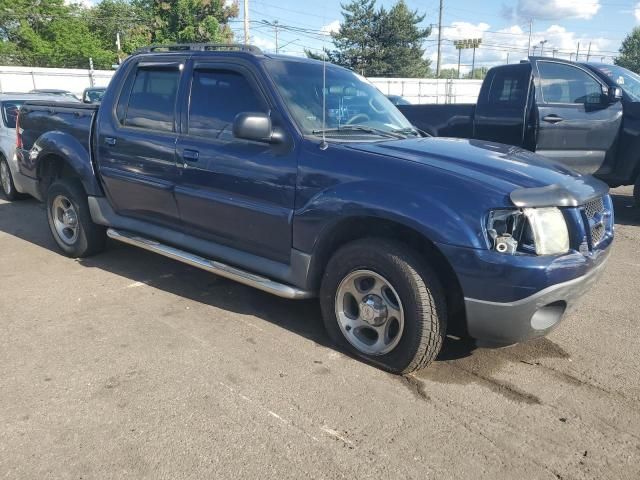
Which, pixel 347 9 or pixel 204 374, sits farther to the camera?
pixel 347 9

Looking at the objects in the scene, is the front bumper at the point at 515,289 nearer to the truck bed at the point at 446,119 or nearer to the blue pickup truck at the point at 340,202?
the blue pickup truck at the point at 340,202

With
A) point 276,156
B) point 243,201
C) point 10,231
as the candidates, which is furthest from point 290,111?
point 10,231

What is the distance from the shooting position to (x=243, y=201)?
3879 mm

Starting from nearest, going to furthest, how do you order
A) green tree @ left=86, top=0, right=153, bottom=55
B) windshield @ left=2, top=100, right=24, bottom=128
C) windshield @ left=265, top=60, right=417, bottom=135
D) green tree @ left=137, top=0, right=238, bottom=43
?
windshield @ left=265, top=60, right=417, bottom=135, windshield @ left=2, top=100, right=24, bottom=128, green tree @ left=137, top=0, right=238, bottom=43, green tree @ left=86, top=0, right=153, bottom=55

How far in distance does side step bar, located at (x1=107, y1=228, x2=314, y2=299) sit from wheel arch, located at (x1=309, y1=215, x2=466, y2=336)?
175mm

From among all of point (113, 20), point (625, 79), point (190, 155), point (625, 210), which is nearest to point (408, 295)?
point (190, 155)

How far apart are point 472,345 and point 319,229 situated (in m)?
1.35

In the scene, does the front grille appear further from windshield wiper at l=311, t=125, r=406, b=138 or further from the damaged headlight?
windshield wiper at l=311, t=125, r=406, b=138

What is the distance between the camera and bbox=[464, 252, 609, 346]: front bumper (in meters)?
2.90

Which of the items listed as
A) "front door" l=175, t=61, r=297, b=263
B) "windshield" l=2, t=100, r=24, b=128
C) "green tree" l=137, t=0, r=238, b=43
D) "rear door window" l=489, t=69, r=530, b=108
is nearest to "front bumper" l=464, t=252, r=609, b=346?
"front door" l=175, t=61, r=297, b=263

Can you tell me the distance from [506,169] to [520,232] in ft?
1.71

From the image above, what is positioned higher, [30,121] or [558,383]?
[30,121]

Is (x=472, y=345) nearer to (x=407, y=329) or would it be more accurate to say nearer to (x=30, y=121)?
(x=407, y=329)

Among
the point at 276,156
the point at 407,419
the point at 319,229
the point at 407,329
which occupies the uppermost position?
the point at 276,156
